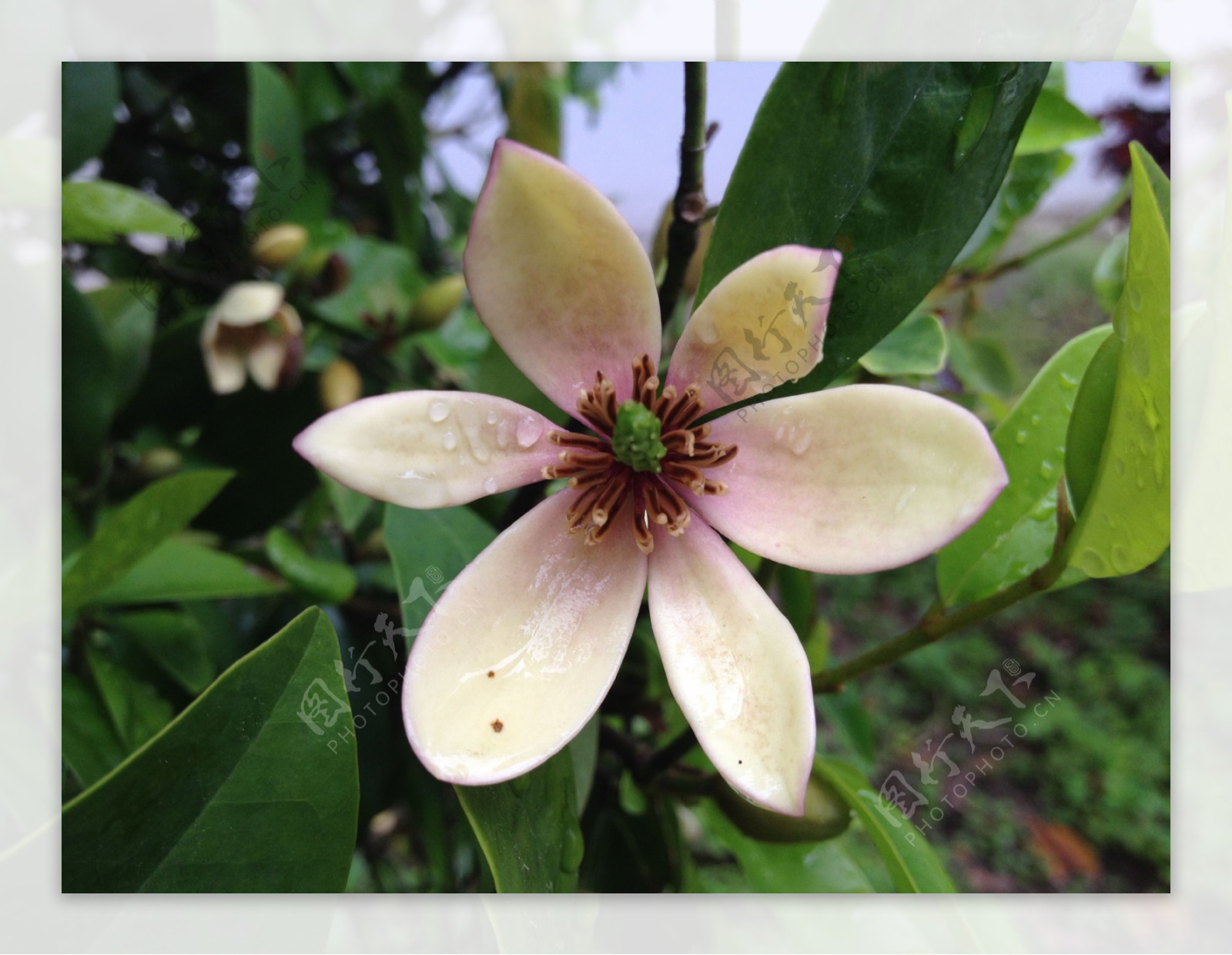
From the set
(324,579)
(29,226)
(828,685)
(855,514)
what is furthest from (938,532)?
(29,226)

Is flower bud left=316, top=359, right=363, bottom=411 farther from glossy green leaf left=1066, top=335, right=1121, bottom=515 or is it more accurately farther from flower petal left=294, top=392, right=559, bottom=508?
glossy green leaf left=1066, top=335, right=1121, bottom=515

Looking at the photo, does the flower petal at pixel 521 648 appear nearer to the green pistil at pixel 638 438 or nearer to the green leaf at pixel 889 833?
the green pistil at pixel 638 438

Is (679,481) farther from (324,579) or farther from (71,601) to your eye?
(71,601)

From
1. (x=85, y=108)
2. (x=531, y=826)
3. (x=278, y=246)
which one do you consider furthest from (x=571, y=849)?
(x=85, y=108)

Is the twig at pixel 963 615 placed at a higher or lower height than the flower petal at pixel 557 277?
lower

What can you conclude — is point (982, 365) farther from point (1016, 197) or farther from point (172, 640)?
point (172, 640)

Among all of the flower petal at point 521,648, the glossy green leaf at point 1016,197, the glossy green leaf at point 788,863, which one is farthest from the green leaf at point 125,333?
the glossy green leaf at point 1016,197

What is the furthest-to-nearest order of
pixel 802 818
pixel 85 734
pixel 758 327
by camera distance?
1. pixel 85 734
2. pixel 802 818
3. pixel 758 327
